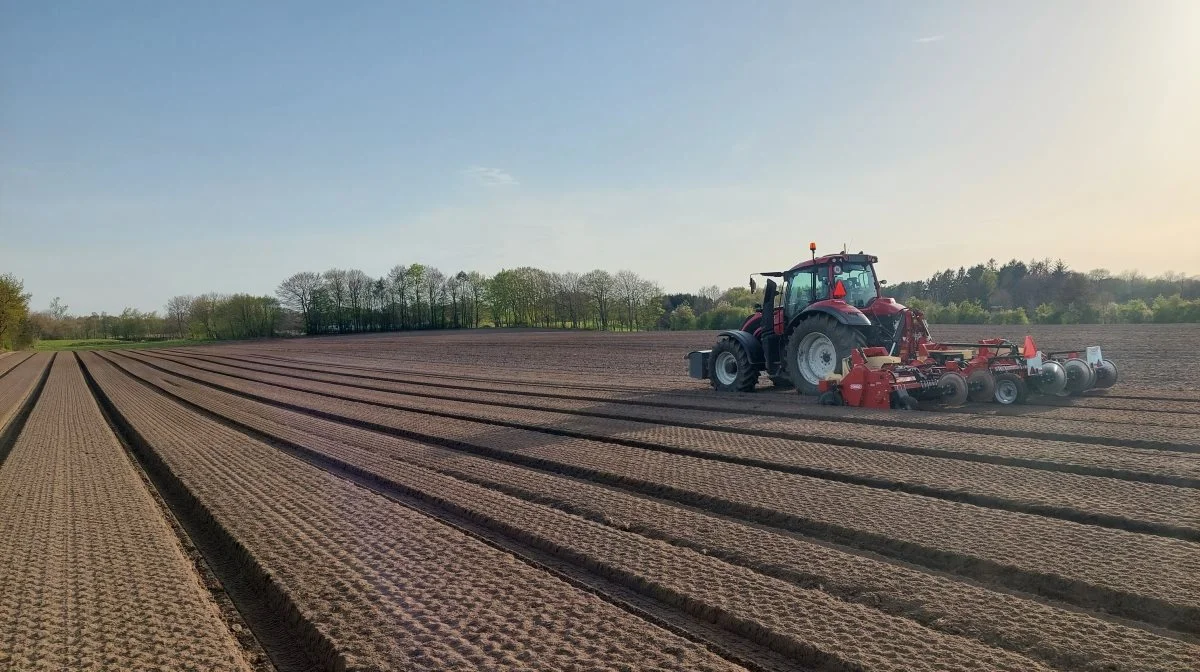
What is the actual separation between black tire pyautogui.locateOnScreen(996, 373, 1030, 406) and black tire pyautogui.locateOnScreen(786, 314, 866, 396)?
175cm

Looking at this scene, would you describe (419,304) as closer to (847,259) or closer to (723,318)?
(723,318)

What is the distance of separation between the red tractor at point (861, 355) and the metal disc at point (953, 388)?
1 centimetres

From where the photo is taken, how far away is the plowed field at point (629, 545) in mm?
3225

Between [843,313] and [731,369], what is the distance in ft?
9.09

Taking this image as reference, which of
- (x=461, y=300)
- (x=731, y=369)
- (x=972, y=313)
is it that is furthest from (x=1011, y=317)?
(x=461, y=300)

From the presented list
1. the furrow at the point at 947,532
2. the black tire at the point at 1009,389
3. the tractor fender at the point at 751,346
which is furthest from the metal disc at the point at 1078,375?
the furrow at the point at 947,532

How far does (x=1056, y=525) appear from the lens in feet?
14.9

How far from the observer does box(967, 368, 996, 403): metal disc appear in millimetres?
9547

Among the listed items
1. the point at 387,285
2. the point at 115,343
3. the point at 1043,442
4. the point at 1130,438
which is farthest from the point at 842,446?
the point at 115,343

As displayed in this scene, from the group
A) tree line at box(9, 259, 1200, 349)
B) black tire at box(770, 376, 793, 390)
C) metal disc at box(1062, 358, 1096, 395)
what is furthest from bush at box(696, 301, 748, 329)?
metal disc at box(1062, 358, 1096, 395)

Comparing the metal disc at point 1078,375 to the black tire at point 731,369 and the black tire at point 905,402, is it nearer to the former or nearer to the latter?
the black tire at point 905,402

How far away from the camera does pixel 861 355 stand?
32.5 ft

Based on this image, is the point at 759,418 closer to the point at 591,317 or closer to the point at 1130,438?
the point at 1130,438

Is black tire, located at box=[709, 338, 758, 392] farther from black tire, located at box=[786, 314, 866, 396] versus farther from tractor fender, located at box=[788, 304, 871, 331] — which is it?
tractor fender, located at box=[788, 304, 871, 331]
